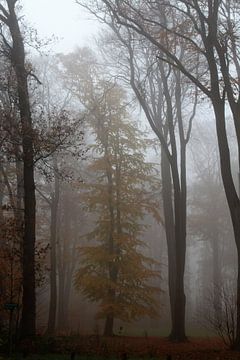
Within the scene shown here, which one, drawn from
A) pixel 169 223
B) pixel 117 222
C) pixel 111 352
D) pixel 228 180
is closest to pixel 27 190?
pixel 111 352

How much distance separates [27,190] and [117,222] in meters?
6.33

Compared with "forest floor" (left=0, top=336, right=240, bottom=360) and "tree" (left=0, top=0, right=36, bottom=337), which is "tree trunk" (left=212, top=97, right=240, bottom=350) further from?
"tree" (left=0, top=0, right=36, bottom=337)

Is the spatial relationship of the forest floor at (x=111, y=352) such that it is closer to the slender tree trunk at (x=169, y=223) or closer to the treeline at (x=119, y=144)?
the treeline at (x=119, y=144)

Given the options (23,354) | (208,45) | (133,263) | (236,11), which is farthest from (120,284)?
(236,11)

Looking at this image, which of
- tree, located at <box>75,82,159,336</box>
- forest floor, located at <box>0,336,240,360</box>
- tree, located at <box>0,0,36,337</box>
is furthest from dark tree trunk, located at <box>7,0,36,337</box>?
tree, located at <box>75,82,159,336</box>

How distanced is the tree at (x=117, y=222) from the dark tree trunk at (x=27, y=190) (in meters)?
4.98

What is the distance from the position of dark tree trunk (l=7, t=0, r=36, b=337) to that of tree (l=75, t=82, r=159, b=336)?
4.98 m

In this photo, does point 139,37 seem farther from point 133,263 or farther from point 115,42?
point 133,263

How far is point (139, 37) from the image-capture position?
16.6 meters

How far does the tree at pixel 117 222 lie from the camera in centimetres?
1689

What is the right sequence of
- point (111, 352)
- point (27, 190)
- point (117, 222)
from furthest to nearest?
point (117, 222) < point (27, 190) < point (111, 352)

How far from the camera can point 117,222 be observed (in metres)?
18.2

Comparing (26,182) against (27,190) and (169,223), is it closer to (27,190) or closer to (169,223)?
(27,190)

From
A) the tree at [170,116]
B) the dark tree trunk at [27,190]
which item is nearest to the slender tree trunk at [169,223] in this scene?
the tree at [170,116]
